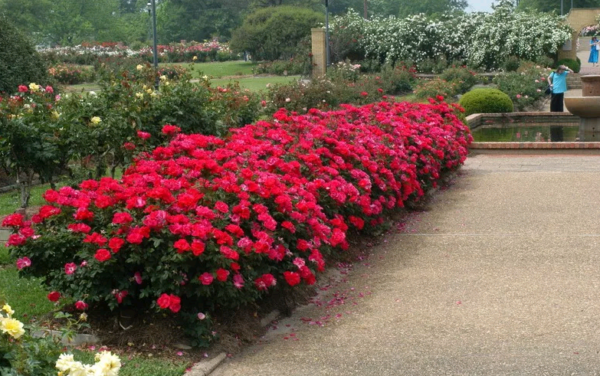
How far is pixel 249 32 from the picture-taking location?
44.1m

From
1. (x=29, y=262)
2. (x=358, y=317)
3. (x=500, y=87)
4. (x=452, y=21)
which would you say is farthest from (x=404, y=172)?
(x=452, y=21)

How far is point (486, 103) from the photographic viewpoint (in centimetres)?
2075

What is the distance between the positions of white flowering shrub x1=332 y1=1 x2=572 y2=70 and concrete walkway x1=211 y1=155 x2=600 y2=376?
24.0 meters

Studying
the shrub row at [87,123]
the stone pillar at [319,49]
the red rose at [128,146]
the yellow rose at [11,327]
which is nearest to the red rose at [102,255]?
the yellow rose at [11,327]

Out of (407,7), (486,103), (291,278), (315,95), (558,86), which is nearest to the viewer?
(291,278)

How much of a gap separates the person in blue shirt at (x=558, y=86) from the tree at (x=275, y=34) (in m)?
23.8

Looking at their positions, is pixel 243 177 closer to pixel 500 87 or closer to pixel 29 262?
pixel 29 262

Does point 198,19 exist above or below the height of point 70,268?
above

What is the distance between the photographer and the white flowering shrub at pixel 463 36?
33156 millimetres

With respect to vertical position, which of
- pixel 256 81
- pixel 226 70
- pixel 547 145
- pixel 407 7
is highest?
pixel 407 7

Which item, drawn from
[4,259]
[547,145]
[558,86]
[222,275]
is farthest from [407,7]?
[222,275]

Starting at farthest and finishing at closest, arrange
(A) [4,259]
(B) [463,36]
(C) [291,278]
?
(B) [463,36] → (A) [4,259] → (C) [291,278]

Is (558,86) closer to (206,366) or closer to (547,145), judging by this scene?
(547,145)

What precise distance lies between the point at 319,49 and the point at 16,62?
24.2 meters
